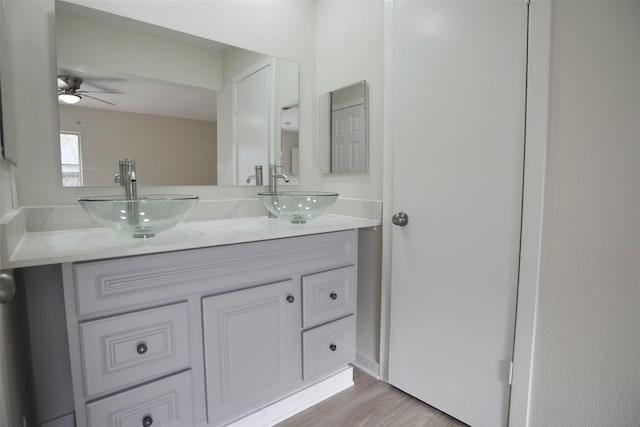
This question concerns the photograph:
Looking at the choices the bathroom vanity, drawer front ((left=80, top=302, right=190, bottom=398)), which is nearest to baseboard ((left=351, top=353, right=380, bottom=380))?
the bathroom vanity

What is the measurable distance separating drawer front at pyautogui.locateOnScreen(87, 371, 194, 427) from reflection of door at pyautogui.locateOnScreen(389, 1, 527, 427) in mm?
1012

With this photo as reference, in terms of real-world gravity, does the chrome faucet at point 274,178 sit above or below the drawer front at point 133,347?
above

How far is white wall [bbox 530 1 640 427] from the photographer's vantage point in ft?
3.20

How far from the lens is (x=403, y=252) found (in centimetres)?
158

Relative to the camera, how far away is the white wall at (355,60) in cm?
168

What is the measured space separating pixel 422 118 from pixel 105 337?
146 cm

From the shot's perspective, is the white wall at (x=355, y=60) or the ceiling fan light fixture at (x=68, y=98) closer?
the ceiling fan light fixture at (x=68, y=98)

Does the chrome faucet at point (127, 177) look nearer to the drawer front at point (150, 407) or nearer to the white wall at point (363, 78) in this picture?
the drawer front at point (150, 407)

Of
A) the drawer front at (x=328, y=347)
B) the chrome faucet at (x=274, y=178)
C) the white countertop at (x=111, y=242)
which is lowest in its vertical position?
the drawer front at (x=328, y=347)

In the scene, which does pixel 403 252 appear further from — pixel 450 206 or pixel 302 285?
pixel 302 285

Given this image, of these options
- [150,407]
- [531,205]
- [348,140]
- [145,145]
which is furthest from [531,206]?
[145,145]

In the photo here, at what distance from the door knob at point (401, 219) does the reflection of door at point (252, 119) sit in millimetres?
779

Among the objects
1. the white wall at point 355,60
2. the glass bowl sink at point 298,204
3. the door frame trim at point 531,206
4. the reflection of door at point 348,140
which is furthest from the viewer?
the reflection of door at point 348,140

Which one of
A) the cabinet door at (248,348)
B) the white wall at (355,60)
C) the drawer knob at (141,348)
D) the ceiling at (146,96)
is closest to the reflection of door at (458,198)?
the white wall at (355,60)
